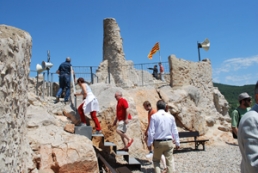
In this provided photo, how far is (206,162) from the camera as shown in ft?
25.5

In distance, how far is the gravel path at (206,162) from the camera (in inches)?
270

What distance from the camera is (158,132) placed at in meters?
4.62

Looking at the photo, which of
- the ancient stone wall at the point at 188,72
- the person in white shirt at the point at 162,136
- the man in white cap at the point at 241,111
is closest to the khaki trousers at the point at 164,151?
the person in white shirt at the point at 162,136

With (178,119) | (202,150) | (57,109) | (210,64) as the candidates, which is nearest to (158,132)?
(57,109)

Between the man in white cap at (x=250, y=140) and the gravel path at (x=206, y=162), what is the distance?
199 inches

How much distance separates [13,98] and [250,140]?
3.15 meters

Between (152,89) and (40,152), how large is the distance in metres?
7.68

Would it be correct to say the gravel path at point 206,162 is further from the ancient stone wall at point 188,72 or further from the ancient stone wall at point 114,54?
the ancient stone wall at point 114,54

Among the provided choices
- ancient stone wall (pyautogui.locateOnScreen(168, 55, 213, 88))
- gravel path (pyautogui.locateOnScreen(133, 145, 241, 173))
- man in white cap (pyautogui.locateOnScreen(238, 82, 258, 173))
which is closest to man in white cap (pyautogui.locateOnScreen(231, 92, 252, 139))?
gravel path (pyautogui.locateOnScreen(133, 145, 241, 173))

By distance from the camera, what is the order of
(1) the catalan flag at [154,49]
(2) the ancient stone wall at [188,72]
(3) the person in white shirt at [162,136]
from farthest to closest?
(1) the catalan flag at [154,49], (2) the ancient stone wall at [188,72], (3) the person in white shirt at [162,136]

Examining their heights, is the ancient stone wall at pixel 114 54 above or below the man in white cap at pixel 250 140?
above

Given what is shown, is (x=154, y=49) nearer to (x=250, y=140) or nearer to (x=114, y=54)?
(x=114, y=54)

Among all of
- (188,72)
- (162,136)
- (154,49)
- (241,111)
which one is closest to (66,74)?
(162,136)

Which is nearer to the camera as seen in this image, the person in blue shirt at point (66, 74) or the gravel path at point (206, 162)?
the gravel path at point (206, 162)
